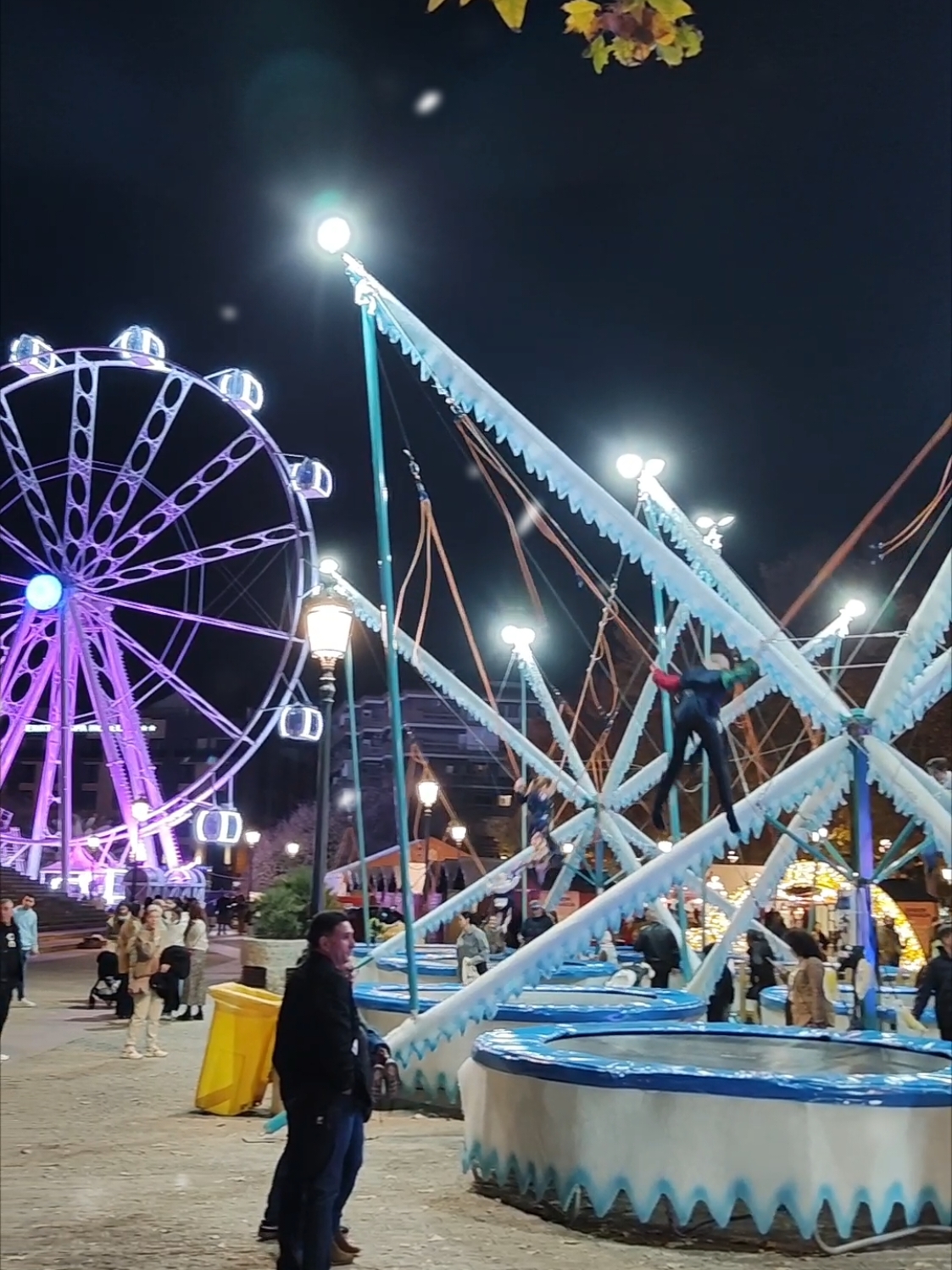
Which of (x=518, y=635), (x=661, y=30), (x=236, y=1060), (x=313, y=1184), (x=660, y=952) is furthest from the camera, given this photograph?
(x=518, y=635)

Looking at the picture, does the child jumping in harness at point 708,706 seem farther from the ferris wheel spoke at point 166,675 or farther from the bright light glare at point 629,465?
the ferris wheel spoke at point 166,675

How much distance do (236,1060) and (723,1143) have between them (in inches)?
214

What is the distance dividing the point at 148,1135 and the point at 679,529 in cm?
799

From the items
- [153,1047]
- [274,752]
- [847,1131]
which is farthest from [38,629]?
[274,752]

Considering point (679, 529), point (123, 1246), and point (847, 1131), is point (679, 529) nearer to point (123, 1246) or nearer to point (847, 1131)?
point (847, 1131)

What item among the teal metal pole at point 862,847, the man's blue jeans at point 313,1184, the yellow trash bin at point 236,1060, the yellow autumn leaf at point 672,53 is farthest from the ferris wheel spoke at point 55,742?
the yellow autumn leaf at point 672,53

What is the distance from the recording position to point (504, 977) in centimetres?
983

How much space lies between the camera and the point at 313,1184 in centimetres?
559

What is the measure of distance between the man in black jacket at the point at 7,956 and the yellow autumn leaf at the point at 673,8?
11189 millimetres

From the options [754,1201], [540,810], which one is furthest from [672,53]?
[540,810]

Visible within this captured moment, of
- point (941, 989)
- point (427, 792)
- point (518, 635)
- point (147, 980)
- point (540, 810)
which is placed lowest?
point (147, 980)

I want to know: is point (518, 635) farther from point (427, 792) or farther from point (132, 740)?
point (132, 740)

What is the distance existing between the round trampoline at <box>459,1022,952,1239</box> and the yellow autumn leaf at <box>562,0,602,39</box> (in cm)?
570

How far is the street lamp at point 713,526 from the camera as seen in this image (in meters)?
17.1
